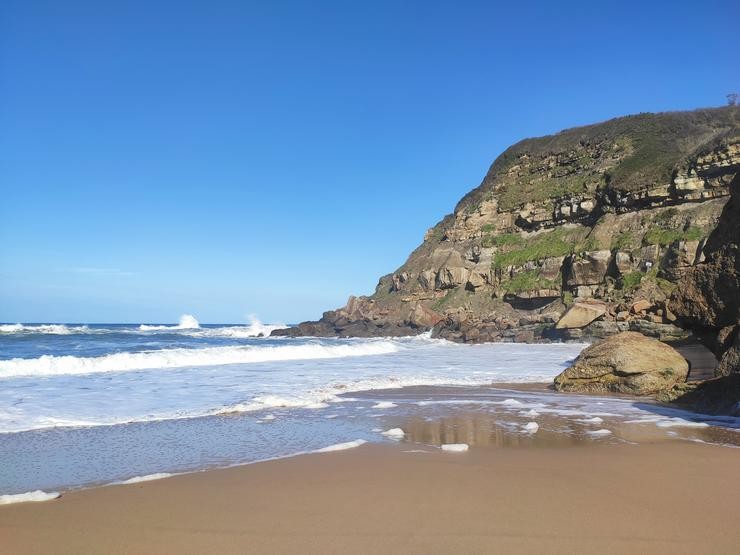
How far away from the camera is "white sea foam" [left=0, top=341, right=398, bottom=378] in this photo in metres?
15.9

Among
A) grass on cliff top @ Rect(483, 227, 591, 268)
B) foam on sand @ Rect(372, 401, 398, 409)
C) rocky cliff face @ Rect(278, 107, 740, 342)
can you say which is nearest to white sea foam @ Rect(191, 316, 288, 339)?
rocky cliff face @ Rect(278, 107, 740, 342)

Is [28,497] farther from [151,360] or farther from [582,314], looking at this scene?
[582,314]

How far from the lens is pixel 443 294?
47.1 meters

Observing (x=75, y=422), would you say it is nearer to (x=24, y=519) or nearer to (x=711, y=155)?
(x=24, y=519)

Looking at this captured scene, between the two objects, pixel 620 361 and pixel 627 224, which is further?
pixel 627 224

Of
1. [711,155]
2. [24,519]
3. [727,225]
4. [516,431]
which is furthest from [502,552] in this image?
[711,155]

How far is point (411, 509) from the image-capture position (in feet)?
11.5

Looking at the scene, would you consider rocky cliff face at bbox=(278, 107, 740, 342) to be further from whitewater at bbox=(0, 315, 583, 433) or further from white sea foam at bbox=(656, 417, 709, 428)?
white sea foam at bbox=(656, 417, 709, 428)

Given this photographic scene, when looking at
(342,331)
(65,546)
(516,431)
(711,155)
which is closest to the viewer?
(65,546)

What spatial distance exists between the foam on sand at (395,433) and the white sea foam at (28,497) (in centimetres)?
346

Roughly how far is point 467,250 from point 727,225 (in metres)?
39.6

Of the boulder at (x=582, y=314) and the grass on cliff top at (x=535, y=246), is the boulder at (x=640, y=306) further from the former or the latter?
the grass on cliff top at (x=535, y=246)

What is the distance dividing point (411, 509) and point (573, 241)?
4034 cm

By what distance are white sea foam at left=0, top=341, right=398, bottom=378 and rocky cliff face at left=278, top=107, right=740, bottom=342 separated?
16.0 m
